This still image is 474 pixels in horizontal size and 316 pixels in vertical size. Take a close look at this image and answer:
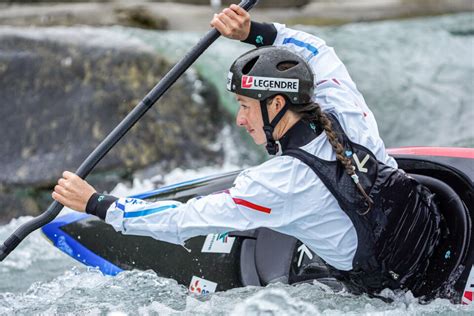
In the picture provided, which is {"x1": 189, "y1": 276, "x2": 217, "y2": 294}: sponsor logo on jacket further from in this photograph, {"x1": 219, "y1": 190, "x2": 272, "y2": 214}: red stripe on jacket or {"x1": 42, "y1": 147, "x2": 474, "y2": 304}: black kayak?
{"x1": 219, "y1": 190, "x2": 272, "y2": 214}: red stripe on jacket

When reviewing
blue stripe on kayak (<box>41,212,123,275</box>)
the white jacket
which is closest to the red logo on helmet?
the white jacket

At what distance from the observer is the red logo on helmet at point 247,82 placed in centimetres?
330

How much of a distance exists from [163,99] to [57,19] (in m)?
2.12

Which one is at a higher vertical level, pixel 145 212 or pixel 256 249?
pixel 145 212

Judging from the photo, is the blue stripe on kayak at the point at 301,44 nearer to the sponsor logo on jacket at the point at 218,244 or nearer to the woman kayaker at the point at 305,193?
the woman kayaker at the point at 305,193

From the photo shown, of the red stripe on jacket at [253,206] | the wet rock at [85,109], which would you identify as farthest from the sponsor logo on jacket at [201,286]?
the wet rock at [85,109]

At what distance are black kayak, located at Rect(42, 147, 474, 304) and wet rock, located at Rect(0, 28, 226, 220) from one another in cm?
263

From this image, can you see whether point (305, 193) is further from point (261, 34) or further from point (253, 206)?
point (261, 34)

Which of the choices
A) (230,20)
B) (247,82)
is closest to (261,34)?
(230,20)

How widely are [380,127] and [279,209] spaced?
4.86m

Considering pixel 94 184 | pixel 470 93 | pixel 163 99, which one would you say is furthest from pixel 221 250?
pixel 470 93

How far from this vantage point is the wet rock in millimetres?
7312

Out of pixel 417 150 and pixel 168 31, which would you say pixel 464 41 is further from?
pixel 417 150

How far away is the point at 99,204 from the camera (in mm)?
3420
